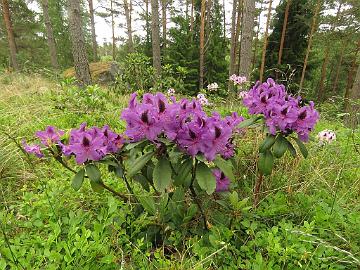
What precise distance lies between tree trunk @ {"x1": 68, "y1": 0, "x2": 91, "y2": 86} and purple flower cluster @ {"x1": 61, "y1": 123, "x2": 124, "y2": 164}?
18.0 feet

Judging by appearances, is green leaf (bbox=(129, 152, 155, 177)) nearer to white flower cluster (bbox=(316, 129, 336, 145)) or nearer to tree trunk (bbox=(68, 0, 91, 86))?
white flower cluster (bbox=(316, 129, 336, 145))

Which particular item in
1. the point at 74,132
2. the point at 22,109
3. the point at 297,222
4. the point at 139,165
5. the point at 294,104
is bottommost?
the point at 297,222

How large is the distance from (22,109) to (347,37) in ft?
31.8

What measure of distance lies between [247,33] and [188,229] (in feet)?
20.7

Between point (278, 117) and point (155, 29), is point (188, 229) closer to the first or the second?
point (278, 117)

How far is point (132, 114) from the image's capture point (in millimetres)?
1445

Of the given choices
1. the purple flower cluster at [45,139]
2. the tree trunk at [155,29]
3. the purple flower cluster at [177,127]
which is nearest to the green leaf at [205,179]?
the purple flower cluster at [177,127]

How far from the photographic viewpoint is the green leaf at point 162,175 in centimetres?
150

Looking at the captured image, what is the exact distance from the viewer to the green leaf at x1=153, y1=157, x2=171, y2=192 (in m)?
1.50

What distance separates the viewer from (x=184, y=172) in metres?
1.57

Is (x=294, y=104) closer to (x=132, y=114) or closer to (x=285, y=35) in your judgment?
(x=132, y=114)

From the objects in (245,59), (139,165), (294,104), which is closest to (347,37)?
(245,59)

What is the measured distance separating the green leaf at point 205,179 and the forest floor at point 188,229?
0.28 meters

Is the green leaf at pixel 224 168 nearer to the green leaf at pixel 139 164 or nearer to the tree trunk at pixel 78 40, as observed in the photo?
the green leaf at pixel 139 164
